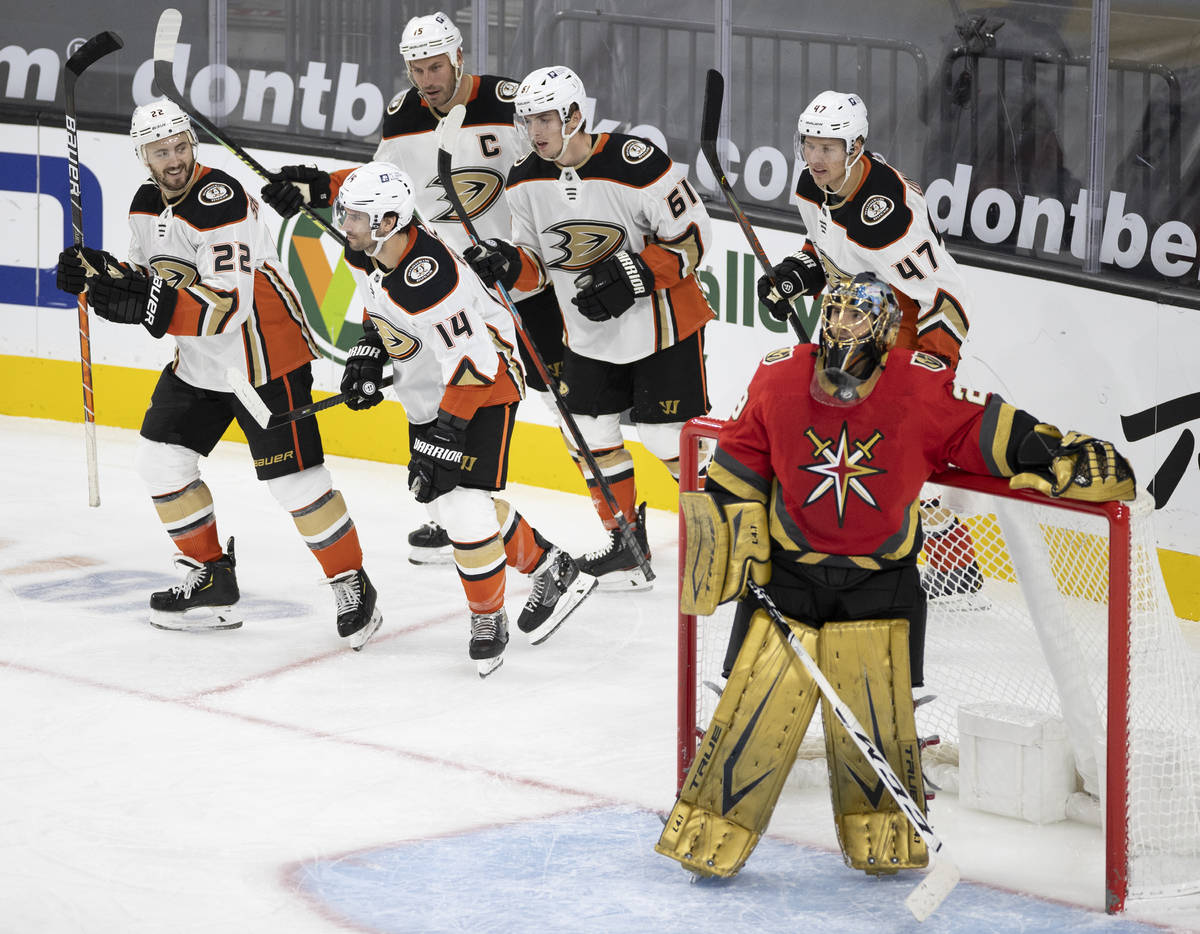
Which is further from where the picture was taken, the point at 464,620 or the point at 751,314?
the point at 751,314

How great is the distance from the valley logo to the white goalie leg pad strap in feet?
5.89

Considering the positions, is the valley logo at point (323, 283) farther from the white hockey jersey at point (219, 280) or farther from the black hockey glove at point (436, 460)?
the black hockey glove at point (436, 460)

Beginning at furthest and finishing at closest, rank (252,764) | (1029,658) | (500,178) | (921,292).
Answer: (500,178) < (921,292) < (252,764) < (1029,658)

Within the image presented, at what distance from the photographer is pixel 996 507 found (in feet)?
9.30

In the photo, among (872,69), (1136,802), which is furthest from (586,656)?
(872,69)

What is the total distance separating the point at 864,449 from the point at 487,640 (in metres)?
1.44

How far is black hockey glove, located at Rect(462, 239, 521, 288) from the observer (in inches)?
161

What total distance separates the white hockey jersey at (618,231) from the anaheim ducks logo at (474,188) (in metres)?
0.32

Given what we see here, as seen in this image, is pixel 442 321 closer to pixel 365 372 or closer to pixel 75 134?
pixel 365 372

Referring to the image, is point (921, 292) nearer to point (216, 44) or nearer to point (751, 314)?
point (751, 314)

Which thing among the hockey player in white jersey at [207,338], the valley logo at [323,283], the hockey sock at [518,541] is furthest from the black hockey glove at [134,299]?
the valley logo at [323,283]

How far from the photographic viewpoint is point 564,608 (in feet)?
13.7

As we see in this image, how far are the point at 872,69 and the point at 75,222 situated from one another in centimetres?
219

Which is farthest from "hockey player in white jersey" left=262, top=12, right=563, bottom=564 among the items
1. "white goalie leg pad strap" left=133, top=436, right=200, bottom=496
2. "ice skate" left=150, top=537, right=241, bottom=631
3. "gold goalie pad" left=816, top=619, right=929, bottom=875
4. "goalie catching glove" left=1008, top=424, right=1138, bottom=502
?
"goalie catching glove" left=1008, top=424, right=1138, bottom=502
